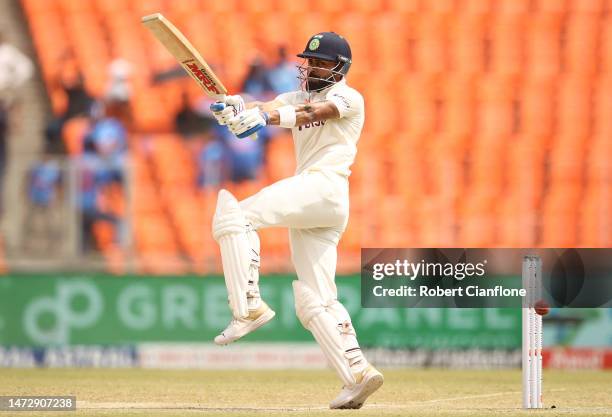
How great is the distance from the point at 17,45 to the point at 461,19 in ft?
15.2

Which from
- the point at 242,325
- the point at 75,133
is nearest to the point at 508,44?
the point at 75,133

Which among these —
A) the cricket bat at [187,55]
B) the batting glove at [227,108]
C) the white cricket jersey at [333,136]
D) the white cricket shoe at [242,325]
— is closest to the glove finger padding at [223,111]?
the batting glove at [227,108]

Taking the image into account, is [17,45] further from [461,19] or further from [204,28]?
[461,19]

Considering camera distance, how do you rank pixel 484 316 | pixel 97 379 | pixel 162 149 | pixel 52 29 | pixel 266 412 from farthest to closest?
pixel 52 29, pixel 162 149, pixel 484 316, pixel 97 379, pixel 266 412

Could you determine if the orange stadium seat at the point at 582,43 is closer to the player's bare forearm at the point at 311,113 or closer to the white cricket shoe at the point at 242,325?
the player's bare forearm at the point at 311,113

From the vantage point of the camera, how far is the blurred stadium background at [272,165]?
10.9 metres

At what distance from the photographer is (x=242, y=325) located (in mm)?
6199

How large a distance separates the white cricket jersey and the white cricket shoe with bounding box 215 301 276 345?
82cm

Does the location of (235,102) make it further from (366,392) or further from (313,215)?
(366,392)

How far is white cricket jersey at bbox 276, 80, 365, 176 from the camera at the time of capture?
257 inches

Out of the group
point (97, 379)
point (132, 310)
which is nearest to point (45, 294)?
point (132, 310)

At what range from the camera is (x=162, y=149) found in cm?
1240

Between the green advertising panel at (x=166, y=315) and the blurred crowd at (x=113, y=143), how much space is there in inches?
20.4

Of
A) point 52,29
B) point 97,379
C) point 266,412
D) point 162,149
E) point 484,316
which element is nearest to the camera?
point 266,412
